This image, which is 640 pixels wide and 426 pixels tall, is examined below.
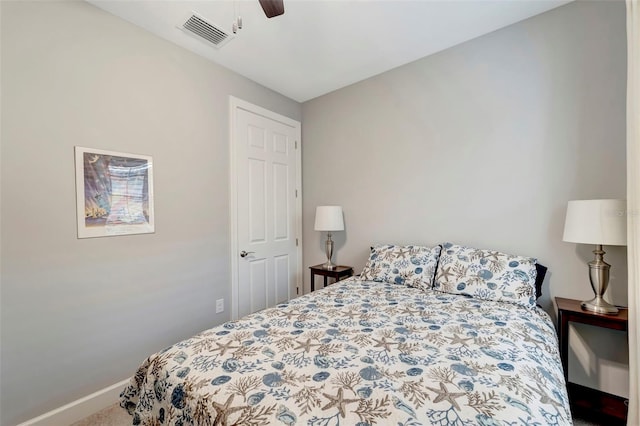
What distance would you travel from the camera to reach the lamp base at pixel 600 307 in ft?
5.38

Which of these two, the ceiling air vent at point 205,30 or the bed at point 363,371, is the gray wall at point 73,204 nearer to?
the ceiling air vent at point 205,30

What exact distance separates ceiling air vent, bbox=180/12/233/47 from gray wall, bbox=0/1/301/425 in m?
0.30

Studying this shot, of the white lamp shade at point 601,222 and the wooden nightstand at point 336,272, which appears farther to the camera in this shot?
the wooden nightstand at point 336,272

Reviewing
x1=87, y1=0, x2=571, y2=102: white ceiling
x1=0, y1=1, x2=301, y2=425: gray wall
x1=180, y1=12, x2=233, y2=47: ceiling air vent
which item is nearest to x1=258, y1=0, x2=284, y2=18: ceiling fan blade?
x1=87, y1=0, x2=571, y2=102: white ceiling

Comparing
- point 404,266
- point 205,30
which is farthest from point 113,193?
point 404,266

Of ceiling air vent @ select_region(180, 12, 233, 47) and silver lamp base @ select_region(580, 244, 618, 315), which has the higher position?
ceiling air vent @ select_region(180, 12, 233, 47)

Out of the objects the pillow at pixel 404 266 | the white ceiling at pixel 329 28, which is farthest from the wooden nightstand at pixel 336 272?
the white ceiling at pixel 329 28

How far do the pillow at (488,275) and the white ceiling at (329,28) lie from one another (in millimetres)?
1750

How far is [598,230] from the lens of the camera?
5.28 feet

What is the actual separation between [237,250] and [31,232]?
4.79ft

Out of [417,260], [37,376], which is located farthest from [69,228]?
[417,260]

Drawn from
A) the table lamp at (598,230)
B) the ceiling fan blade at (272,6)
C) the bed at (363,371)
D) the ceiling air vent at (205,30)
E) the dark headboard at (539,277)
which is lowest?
the bed at (363,371)

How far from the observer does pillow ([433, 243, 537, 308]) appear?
1.84 meters

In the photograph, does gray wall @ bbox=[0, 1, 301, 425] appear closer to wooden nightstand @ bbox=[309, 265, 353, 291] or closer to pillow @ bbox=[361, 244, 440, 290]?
wooden nightstand @ bbox=[309, 265, 353, 291]
